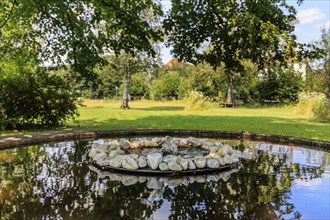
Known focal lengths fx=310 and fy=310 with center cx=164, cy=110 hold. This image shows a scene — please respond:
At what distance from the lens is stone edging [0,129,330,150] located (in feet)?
21.8

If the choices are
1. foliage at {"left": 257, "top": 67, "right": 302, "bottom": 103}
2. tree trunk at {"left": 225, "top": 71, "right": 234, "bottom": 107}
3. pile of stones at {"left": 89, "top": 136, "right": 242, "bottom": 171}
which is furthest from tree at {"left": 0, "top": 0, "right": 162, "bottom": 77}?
foliage at {"left": 257, "top": 67, "right": 302, "bottom": 103}

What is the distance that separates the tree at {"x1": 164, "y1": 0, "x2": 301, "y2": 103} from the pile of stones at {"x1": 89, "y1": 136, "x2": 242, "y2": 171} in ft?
6.21

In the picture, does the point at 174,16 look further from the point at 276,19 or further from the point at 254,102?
the point at 254,102

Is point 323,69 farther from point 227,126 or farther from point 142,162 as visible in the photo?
point 142,162

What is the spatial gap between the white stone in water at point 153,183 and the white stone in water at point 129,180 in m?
0.19

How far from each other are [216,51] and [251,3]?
115 cm

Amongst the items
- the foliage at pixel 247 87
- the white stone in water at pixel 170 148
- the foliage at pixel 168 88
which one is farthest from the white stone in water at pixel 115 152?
the foliage at pixel 168 88

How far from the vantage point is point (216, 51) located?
6.52 meters

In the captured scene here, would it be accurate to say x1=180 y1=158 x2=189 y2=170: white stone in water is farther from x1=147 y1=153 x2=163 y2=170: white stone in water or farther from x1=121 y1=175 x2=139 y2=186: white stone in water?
x1=121 y1=175 x2=139 y2=186: white stone in water

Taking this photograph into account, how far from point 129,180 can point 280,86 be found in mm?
26499

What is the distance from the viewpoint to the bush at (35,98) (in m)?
9.55

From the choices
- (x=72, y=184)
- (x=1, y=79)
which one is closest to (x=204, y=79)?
(x=1, y=79)

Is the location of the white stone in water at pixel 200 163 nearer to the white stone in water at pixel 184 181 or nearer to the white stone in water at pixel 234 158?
the white stone in water at pixel 184 181

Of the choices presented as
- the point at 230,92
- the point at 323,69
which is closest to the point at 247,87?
the point at 230,92
